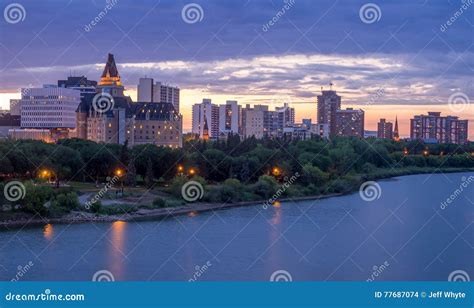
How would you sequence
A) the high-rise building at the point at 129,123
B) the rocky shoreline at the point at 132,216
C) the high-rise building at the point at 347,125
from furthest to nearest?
1. the high-rise building at the point at 347,125
2. the high-rise building at the point at 129,123
3. the rocky shoreline at the point at 132,216

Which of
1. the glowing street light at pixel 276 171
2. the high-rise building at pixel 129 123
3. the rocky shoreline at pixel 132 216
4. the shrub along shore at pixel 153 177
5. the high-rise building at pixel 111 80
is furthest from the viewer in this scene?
the high-rise building at pixel 111 80

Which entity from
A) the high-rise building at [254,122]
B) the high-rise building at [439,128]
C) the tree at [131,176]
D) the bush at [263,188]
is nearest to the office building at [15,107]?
the high-rise building at [254,122]

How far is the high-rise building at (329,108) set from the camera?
26109 millimetres

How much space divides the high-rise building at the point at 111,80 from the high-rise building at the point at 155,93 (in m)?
1.89

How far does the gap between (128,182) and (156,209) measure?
61.9 inches

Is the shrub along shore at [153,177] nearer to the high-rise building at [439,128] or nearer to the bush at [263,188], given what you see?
the bush at [263,188]

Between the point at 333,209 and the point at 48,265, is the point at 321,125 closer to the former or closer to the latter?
A: the point at 333,209

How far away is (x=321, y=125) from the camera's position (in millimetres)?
26250

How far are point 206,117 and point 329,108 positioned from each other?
18.7ft

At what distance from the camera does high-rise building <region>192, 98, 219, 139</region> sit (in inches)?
922

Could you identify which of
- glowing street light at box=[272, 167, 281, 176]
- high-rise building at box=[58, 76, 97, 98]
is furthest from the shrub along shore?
high-rise building at box=[58, 76, 97, 98]

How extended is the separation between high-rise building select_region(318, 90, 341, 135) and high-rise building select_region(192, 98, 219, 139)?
4547mm

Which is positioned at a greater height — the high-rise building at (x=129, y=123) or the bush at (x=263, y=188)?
the high-rise building at (x=129, y=123)

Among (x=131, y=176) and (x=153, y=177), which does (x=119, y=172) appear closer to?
(x=131, y=176)
